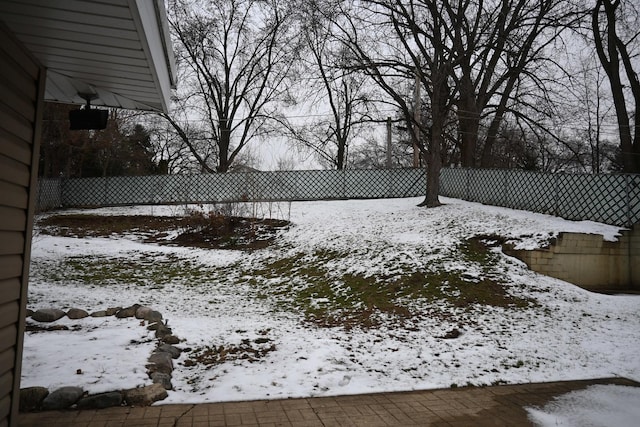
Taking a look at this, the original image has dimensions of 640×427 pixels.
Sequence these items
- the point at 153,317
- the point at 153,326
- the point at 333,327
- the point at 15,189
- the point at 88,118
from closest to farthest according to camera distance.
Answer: the point at 15,189 → the point at 88,118 → the point at 153,326 → the point at 153,317 → the point at 333,327

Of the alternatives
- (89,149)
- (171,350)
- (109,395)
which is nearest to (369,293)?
(171,350)

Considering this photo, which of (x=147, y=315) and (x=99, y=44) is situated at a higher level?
(x=99, y=44)

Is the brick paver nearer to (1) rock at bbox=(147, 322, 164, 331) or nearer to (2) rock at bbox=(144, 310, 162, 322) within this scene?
(1) rock at bbox=(147, 322, 164, 331)

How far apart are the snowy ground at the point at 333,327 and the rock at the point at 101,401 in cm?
12

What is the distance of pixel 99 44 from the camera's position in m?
2.67

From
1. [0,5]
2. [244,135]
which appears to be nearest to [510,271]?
[0,5]

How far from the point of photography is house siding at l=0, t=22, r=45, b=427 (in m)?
2.64

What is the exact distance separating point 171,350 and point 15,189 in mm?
2679

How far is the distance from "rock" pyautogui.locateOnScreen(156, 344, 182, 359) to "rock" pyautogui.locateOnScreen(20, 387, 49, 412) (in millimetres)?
1350

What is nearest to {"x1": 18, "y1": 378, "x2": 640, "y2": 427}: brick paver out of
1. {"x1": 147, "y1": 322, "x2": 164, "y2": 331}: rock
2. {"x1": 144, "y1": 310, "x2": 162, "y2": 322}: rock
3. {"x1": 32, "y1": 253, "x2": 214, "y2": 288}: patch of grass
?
{"x1": 147, "y1": 322, "x2": 164, "y2": 331}: rock

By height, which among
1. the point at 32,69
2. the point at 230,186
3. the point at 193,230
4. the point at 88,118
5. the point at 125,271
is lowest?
the point at 125,271

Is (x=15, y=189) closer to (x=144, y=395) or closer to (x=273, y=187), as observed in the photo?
(x=144, y=395)

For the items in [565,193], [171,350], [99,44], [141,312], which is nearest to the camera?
[99,44]

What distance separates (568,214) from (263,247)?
7697mm
